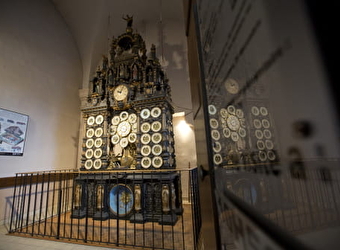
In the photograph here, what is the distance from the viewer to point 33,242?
2.17 m

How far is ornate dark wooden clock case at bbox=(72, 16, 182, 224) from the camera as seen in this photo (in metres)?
3.09

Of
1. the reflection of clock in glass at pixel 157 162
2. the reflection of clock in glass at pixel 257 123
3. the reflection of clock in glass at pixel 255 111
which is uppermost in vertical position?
the reflection of clock in glass at pixel 255 111

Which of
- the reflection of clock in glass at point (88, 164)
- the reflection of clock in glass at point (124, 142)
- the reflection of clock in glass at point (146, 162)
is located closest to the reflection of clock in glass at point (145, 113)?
the reflection of clock in glass at point (124, 142)

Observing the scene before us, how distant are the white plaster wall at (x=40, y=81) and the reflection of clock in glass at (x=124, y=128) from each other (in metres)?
2.03

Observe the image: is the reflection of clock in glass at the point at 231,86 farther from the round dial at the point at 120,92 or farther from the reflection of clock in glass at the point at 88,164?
the reflection of clock in glass at the point at 88,164

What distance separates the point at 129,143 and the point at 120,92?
1210 millimetres

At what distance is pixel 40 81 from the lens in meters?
4.17

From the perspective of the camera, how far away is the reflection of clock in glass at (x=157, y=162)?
3.27 meters

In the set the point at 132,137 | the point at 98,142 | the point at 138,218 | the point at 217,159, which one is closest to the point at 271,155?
the point at 217,159

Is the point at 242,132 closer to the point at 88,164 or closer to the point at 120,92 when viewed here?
the point at 120,92

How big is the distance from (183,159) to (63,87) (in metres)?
4.20

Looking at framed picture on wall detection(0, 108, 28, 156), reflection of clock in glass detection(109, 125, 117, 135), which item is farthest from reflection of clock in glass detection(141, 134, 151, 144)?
framed picture on wall detection(0, 108, 28, 156)

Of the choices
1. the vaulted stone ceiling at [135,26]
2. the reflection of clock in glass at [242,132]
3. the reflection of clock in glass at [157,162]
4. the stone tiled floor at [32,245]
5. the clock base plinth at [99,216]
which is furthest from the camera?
the vaulted stone ceiling at [135,26]

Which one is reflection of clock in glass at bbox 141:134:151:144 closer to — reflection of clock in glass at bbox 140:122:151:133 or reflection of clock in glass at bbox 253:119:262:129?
reflection of clock in glass at bbox 140:122:151:133
